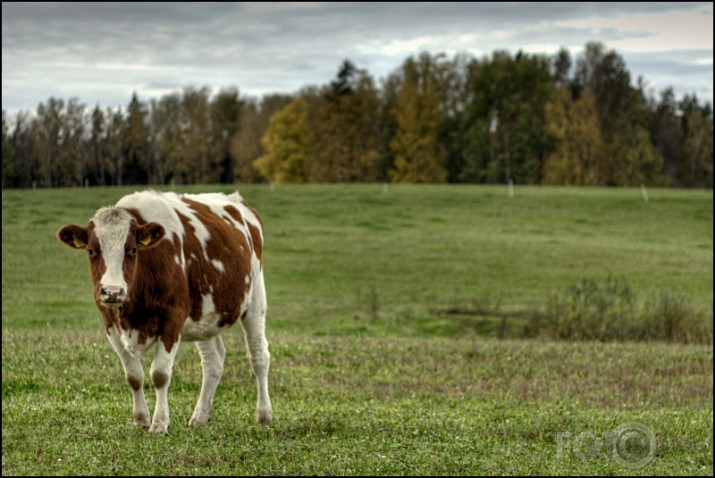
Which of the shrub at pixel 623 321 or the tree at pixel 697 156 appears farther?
the tree at pixel 697 156

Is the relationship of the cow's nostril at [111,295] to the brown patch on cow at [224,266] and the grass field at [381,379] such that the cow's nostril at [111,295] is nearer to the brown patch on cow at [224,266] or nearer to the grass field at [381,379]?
the brown patch on cow at [224,266]

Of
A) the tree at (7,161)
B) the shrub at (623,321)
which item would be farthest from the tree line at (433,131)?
the shrub at (623,321)

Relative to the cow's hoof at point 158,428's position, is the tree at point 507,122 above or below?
above

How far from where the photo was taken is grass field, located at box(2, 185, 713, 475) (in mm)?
9219

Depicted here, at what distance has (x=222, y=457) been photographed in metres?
8.84

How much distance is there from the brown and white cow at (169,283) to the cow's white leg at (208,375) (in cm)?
1

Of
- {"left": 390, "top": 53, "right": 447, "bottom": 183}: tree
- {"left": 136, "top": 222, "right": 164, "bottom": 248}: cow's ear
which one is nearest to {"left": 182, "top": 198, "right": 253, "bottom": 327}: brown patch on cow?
{"left": 136, "top": 222, "right": 164, "bottom": 248}: cow's ear

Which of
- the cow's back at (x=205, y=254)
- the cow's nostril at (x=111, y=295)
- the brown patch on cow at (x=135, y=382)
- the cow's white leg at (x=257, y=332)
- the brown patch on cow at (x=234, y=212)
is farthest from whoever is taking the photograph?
the brown patch on cow at (x=234, y=212)

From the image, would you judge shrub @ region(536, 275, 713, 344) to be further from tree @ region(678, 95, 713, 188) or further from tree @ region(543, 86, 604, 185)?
tree @ region(678, 95, 713, 188)

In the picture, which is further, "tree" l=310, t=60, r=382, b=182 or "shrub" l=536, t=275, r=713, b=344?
"tree" l=310, t=60, r=382, b=182

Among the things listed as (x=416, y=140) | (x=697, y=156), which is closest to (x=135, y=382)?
(x=416, y=140)

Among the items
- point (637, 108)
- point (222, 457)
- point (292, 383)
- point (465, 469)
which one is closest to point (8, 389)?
point (292, 383)

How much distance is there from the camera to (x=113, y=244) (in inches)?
336

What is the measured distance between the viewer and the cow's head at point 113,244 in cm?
830
